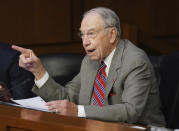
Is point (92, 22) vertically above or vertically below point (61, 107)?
above

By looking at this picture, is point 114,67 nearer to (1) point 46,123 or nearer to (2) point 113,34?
(2) point 113,34

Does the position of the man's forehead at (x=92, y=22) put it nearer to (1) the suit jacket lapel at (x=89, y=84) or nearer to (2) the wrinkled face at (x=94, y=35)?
(2) the wrinkled face at (x=94, y=35)

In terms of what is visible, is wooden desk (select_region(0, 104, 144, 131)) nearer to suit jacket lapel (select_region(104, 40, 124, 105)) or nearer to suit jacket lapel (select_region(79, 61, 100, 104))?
suit jacket lapel (select_region(104, 40, 124, 105))

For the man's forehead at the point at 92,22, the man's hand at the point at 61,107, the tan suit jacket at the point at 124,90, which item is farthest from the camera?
the man's forehead at the point at 92,22

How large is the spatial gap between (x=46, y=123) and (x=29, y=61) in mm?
830

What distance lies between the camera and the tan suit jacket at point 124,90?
6.07 feet

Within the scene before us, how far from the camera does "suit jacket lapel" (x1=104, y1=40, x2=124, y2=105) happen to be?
6.71ft

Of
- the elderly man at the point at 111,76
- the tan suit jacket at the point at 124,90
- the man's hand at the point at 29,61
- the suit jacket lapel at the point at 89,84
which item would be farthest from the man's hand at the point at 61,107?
the suit jacket lapel at the point at 89,84

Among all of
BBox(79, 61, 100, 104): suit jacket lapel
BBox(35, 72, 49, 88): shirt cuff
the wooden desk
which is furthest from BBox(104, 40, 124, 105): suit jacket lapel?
the wooden desk

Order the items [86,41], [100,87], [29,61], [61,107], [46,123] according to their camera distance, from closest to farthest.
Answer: [46,123]
[61,107]
[29,61]
[86,41]
[100,87]

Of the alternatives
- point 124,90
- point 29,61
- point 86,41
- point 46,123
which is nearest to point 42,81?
point 29,61

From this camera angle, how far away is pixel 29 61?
6.33ft

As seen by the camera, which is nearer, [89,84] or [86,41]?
[86,41]

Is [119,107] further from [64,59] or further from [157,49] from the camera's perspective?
[157,49]
